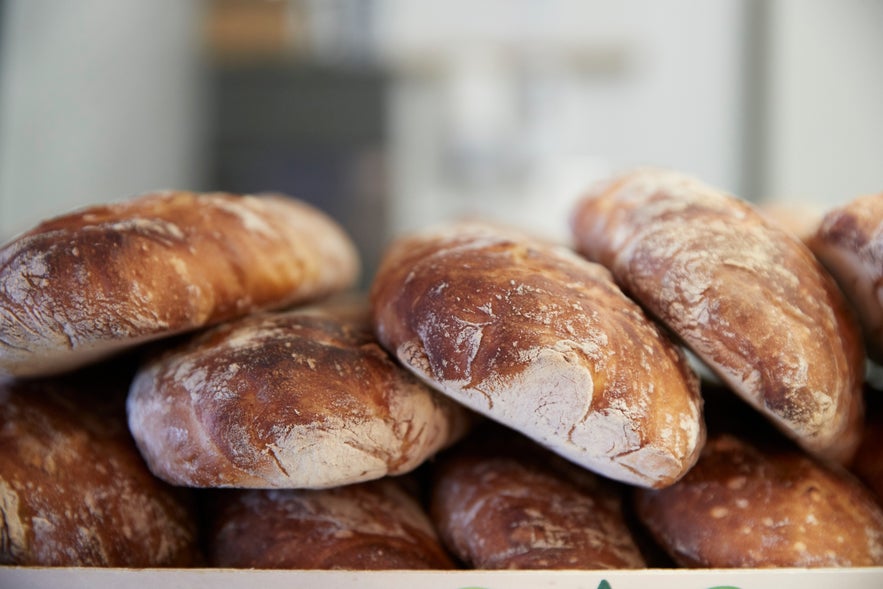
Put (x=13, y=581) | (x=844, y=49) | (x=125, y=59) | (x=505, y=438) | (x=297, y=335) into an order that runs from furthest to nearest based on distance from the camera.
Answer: (x=125, y=59)
(x=844, y=49)
(x=505, y=438)
(x=297, y=335)
(x=13, y=581)

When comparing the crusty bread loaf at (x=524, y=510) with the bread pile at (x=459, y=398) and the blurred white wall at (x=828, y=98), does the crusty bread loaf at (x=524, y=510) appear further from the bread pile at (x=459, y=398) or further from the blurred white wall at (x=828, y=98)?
the blurred white wall at (x=828, y=98)

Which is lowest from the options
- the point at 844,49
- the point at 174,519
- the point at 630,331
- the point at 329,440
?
the point at 174,519

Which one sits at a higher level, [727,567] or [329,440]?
[329,440]

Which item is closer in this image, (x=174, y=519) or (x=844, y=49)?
(x=174, y=519)

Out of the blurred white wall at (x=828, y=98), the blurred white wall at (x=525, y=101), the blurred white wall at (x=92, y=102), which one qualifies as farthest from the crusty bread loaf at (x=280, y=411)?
the blurred white wall at (x=525, y=101)

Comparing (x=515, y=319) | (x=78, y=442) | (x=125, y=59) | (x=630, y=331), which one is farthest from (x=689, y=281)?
(x=125, y=59)

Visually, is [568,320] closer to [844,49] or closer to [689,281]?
[689,281]

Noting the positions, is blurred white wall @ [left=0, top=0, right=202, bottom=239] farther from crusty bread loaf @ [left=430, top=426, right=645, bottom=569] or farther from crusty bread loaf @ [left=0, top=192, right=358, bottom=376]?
crusty bread loaf @ [left=430, top=426, right=645, bottom=569]
